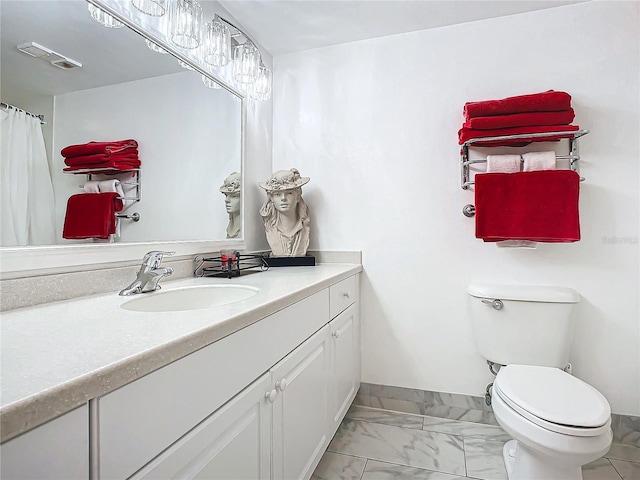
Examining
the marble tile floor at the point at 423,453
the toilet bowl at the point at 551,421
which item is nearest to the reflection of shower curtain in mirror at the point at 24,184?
the marble tile floor at the point at 423,453

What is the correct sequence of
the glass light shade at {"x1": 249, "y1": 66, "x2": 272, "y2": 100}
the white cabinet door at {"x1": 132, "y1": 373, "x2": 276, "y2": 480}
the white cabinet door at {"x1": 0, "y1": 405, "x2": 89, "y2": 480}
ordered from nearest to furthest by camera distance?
the white cabinet door at {"x1": 0, "y1": 405, "x2": 89, "y2": 480} < the white cabinet door at {"x1": 132, "y1": 373, "x2": 276, "y2": 480} < the glass light shade at {"x1": 249, "y1": 66, "x2": 272, "y2": 100}

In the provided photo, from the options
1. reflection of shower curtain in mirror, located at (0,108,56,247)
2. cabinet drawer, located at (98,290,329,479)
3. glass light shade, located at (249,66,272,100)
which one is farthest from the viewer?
glass light shade, located at (249,66,272,100)

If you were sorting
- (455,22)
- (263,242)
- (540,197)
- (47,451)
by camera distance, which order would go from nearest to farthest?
(47,451) < (540,197) < (455,22) < (263,242)

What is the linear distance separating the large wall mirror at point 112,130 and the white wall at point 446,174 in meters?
0.65

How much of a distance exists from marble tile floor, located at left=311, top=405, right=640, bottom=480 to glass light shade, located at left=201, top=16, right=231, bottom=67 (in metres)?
1.85

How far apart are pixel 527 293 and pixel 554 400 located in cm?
53

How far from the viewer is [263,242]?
2.16 meters

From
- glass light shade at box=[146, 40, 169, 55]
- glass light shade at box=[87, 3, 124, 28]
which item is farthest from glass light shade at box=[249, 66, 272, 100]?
glass light shade at box=[87, 3, 124, 28]

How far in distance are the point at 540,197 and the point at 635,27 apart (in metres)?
0.93

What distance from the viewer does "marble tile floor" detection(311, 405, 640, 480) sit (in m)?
1.46

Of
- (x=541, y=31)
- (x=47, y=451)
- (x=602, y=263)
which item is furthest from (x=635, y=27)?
(x=47, y=451)

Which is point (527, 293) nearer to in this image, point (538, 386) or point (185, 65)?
point (538, 386)

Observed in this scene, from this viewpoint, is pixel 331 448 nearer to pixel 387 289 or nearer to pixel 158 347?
pixel 387 289

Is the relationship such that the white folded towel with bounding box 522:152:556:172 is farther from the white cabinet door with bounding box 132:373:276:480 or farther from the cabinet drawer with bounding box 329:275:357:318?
the white cabinet door with bounding box 132:373:276:480
